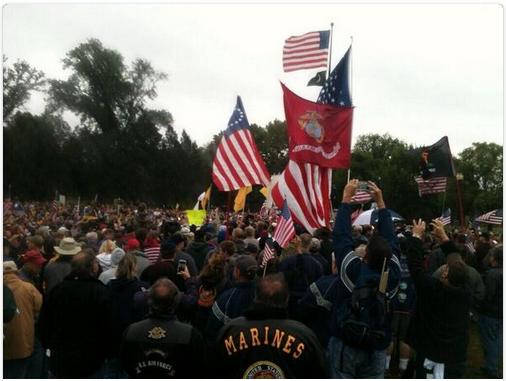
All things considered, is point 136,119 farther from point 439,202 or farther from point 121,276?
point 121,276

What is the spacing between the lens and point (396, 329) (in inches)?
301

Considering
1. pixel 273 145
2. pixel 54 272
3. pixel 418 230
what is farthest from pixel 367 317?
pixel 273 145

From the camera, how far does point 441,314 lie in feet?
19.6

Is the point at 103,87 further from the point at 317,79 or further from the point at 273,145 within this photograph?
the point at 317,79

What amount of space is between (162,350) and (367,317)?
1.56 meters

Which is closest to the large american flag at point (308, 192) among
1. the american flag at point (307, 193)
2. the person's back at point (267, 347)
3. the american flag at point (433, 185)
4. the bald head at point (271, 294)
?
the american flag at point (307, 193)

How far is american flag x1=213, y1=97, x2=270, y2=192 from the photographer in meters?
10.8

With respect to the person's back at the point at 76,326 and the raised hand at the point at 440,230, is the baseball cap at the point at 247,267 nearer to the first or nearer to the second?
the person's back at the point at 76,326

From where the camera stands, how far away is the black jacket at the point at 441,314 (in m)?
5.89

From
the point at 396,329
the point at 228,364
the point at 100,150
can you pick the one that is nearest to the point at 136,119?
the point at 100,150

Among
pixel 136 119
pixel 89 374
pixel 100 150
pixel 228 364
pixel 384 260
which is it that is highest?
pixel 136 119

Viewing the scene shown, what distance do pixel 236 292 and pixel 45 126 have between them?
4275 centimetres

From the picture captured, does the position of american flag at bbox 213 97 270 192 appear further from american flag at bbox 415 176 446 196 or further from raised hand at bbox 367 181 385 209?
Result: american flag at bbox 415 176 446 196

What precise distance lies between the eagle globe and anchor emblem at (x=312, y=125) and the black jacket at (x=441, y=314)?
8.66ft
